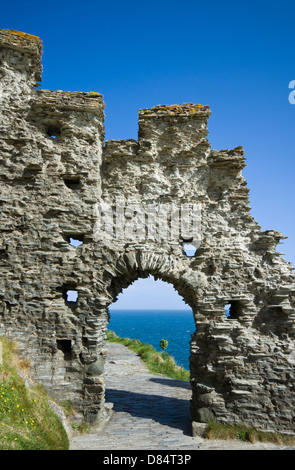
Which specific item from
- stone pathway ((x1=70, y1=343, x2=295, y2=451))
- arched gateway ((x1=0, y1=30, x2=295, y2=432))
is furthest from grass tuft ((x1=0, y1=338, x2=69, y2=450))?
arched gateway ((x1=0, y1=30, x2=295, y2=432))

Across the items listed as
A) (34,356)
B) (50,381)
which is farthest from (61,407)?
(34,356)

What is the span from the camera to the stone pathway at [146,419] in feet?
22.0

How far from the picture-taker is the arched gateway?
7570 millimetres

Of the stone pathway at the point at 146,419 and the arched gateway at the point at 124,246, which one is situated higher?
the arched gateway at the point at 124,246

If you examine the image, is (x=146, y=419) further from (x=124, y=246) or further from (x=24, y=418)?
(x=124, y=246)

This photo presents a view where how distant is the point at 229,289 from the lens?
7.97 meters

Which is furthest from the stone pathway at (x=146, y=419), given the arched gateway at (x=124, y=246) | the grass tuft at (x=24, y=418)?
the grass tuft at (x=24, y=418)

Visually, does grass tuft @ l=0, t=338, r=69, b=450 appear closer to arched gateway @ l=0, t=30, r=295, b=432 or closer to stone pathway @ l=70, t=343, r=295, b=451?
stone pathway @ l=70, t=343, r=295, b=451

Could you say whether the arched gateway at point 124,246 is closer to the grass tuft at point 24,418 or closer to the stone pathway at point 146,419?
the stone pathway at point 146,419

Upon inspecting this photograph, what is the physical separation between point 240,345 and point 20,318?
5336mm

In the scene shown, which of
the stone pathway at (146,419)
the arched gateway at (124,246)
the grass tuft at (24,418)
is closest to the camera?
the grass tuft at (24,418)

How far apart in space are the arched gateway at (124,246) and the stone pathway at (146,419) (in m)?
0.60

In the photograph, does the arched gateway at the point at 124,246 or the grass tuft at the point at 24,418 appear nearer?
the grass tuft at the point at 24,418

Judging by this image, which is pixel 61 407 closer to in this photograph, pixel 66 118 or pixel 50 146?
pixel 50 146
